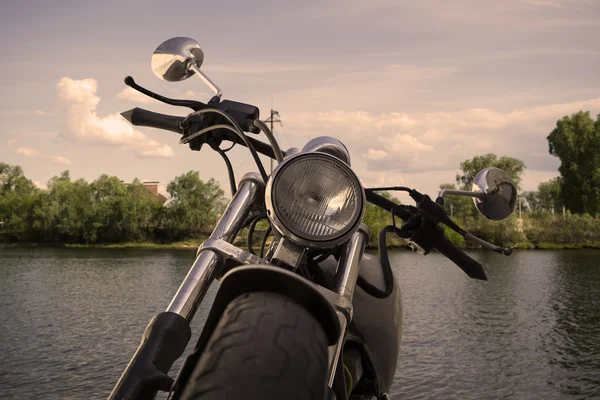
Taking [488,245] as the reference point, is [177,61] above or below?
above

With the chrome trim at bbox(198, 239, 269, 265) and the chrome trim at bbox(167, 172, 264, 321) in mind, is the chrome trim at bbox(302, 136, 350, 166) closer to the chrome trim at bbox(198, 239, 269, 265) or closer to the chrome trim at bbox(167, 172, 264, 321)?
the chrome trim at bbox(167, 172, 264, 321)

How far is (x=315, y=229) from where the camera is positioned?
5.37ft

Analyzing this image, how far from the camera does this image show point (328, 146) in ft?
6.06

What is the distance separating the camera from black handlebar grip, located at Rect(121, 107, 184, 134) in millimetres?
2263

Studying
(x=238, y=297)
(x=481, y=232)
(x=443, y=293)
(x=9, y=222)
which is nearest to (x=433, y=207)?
(x=238, y=297)

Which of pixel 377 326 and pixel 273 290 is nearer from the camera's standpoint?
pixel 273 290

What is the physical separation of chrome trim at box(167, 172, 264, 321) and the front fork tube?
1.03ft

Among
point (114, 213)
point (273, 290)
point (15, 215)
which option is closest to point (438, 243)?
point (273, 290)

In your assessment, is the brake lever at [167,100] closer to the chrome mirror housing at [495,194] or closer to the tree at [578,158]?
the chrome mirror housing at [495,194]

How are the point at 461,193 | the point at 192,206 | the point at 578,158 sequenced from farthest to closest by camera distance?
the point at 192,206 → the point at 578,158 → the point at 461,193

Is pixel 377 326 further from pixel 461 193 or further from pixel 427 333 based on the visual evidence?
pixel 427 333

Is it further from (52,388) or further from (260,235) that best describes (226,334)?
(52,388)

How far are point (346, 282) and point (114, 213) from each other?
276ft

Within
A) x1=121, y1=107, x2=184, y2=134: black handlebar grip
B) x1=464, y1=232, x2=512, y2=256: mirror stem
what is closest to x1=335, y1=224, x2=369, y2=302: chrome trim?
x1=464, y1=232, x2=512, y2=256: mirror stem
